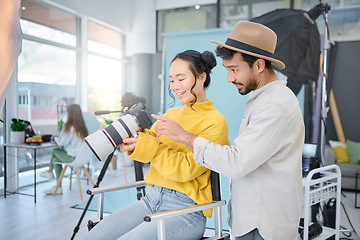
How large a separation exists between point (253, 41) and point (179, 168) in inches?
20.9

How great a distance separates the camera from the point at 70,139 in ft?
12.6

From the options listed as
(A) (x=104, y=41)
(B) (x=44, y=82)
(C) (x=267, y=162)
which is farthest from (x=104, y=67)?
(C) (x=267, y=162)

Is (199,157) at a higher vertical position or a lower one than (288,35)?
lower

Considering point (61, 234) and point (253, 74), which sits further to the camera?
point (61, 234)

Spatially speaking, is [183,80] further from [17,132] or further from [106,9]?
[106,9]

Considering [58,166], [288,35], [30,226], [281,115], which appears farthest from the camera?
[58,166]

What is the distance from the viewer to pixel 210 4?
6.09m

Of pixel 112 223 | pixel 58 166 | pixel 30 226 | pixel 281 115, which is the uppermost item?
pixel 281 115

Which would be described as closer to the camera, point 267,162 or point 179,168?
point 267,162

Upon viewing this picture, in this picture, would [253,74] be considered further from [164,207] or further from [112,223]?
[112,223]

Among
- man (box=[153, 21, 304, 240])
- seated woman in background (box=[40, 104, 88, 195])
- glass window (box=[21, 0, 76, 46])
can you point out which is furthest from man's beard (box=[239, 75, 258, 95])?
glass window (box=[21, 0, 76, 46])

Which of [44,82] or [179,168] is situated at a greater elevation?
[44,82]

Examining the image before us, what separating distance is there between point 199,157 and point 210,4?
5.66m

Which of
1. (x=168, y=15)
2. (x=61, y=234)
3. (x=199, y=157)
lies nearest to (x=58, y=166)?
(x=61, y=234)
